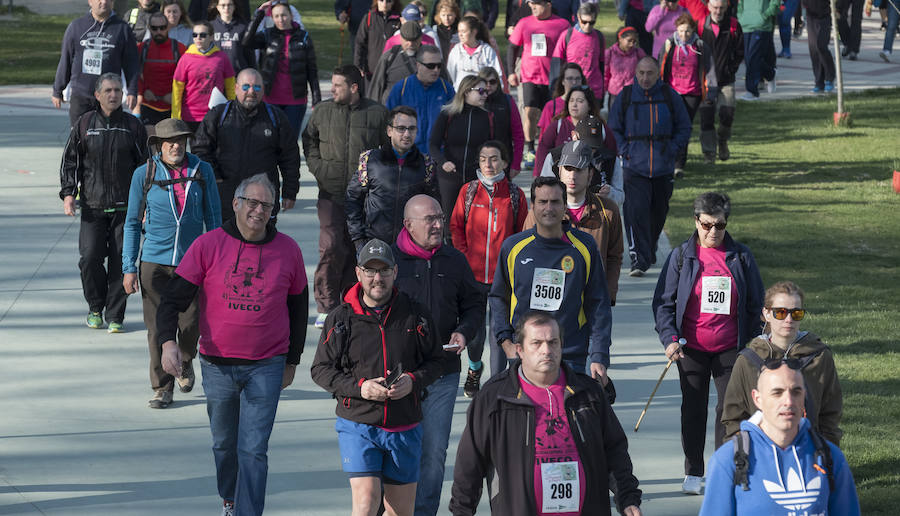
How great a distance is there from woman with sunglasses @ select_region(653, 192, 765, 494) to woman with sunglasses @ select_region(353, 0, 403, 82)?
944cm

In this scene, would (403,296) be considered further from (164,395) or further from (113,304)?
(113,304)

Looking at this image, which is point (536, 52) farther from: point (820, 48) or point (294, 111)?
point (820, 48)

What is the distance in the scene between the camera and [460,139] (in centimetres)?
1212

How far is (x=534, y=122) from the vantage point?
1819 cm

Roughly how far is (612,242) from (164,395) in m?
3.32

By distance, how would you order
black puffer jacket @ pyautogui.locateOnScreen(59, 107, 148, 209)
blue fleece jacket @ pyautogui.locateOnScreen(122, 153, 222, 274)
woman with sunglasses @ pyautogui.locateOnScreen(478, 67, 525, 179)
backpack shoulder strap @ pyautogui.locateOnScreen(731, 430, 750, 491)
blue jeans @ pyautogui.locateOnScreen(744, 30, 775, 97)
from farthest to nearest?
blue jeans @ pyautogui.locateOnScreen(744, 30, 775, 97) → woman with sunglasses @ pyautogui.locateOnScreen(478, 67, 525, 179) → black puffer jacket @ pyautogui.locateOnScreen(59, 107, 148, 209) → blue fleece jacket @ pyautogui.locateOnScreen(122, 153, 222, 274) → backpack shoulder strap @ pyautogui.locateOnScreen(731, 430, 750, 491)

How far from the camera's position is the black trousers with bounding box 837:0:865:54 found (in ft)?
89.9

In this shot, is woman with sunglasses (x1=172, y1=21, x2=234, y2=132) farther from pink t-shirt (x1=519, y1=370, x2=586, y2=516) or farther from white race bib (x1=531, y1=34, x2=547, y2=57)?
pink t-shirt (x1=519, y1=370, x2=586, y2=516)

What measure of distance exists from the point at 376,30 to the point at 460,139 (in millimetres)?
5760

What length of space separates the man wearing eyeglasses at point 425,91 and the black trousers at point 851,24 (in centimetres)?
1575

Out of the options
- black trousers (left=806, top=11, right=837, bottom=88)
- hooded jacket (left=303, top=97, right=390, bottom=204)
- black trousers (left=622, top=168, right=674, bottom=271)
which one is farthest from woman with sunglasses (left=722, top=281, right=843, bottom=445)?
black trousers (left=806, top=11, right=837, bottom=88)

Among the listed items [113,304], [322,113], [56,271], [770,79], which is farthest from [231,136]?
[770,79]

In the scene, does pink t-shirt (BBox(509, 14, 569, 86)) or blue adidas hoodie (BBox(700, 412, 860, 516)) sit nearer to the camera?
blue adidas hoodie (BBox(700, 412, 860, 516))

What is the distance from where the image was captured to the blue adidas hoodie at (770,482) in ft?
18.2
